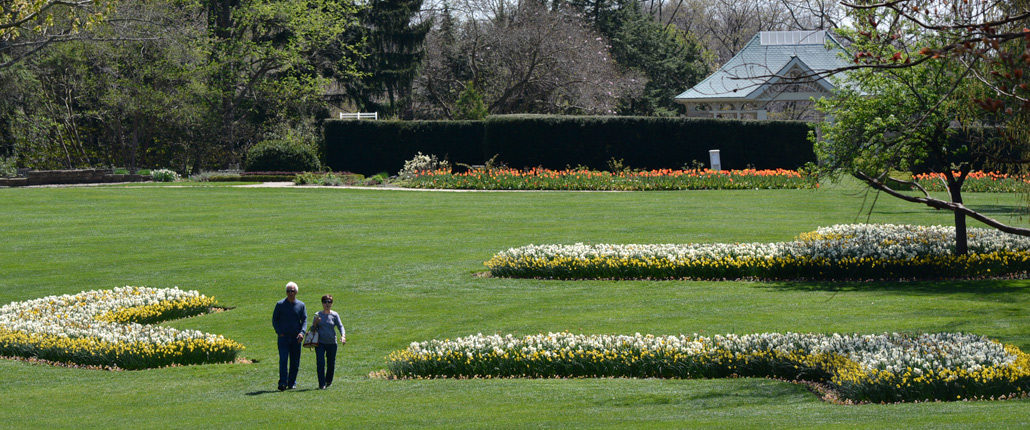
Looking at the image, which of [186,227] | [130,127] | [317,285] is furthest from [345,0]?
[317,285]

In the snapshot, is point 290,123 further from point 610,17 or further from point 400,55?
point 610,17

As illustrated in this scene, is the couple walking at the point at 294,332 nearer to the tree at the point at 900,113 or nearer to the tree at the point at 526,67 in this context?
the tree at the point at 900,113

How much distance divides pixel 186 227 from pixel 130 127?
22364 millimetres

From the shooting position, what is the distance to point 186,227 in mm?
23406

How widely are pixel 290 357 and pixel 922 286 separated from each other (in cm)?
1022

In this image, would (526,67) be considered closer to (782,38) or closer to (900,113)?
(782,38)

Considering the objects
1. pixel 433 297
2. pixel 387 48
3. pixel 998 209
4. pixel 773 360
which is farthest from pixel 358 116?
pixel 773 360

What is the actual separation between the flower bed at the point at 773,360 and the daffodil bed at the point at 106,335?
2611 millimetres

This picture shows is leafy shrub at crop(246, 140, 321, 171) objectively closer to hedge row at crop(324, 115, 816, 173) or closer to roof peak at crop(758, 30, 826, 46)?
hedge row at crop(324, 115, 816, 173)

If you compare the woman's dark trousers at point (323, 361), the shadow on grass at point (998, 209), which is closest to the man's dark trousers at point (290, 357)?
the woman's dark trousers at point (323, 361)

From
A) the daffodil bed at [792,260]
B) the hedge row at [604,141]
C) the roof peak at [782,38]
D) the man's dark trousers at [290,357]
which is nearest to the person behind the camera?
the man's dark trousers at [290,357]

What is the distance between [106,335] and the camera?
40.5 ft

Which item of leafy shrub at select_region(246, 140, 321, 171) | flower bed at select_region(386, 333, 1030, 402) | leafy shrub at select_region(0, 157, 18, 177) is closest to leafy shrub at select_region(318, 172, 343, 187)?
leafy shrub at select_region(246, 140, 321, 171)

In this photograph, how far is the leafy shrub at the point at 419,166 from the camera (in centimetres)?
3609
